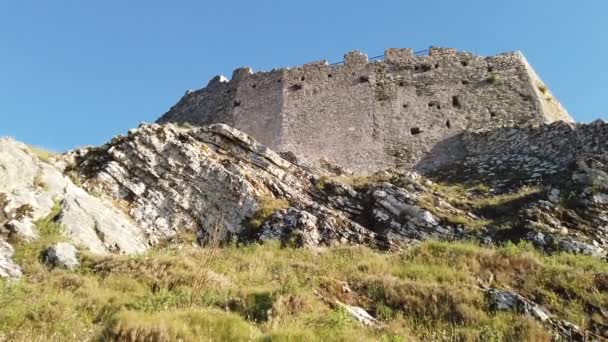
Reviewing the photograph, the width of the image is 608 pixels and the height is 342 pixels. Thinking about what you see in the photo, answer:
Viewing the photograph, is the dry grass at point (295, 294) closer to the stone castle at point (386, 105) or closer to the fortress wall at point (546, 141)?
the fortress wall at point (546, 141)

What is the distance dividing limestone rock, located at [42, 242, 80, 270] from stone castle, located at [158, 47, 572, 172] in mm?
11842

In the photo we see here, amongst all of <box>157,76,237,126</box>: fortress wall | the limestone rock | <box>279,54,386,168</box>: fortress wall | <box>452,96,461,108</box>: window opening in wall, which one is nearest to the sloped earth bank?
the limestone rock

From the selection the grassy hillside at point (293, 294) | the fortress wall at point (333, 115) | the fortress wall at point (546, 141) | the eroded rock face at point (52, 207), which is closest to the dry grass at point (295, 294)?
the grassy hillside at point (293, 294)

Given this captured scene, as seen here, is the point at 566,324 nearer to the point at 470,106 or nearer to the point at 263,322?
the point at 263,322

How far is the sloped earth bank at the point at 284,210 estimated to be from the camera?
723 centimetres

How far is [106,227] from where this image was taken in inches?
391

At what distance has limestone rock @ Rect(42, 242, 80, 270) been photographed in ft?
26.1

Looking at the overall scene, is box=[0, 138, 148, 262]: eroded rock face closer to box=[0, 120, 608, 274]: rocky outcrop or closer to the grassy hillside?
box=[0, 120, 608, 274]: rocky outcrop

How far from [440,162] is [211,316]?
14398mm

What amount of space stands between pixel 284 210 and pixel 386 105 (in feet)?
34.3

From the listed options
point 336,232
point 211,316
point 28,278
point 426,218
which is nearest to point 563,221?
point 426,218

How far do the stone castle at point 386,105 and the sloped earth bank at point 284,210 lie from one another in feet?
14.8

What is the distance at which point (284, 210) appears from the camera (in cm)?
1157

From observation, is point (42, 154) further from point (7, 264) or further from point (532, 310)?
point (532, 310)
